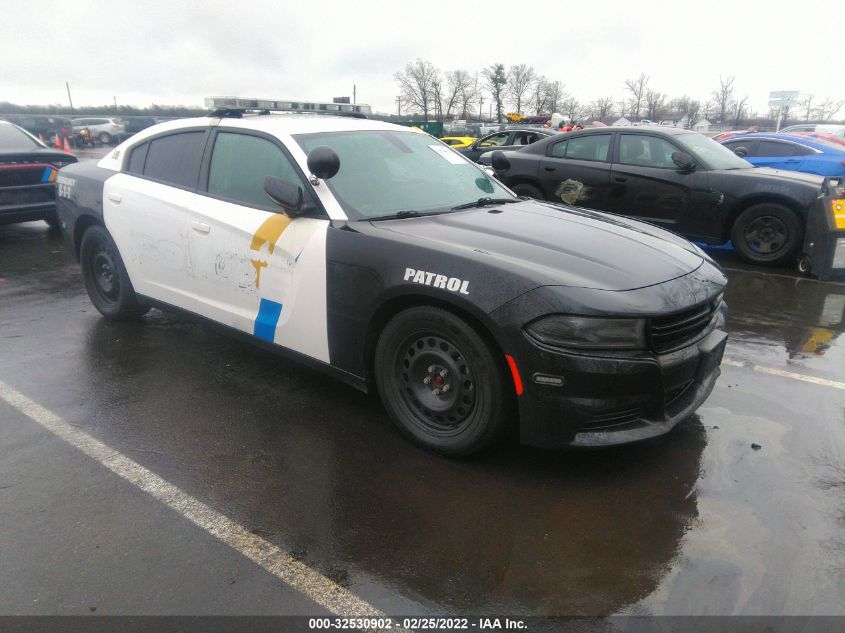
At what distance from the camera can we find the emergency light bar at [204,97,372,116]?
185 inches

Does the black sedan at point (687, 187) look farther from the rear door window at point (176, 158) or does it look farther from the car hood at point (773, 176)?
the rear door window at point (176, 158)

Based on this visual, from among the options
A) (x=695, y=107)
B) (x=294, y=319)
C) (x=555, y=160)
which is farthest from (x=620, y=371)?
(x=695, y=107)

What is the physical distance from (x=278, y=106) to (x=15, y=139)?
18.9 feet

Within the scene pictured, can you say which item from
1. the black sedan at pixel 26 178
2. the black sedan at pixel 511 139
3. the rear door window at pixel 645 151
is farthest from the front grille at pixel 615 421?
the black sedan at pixel 511 139

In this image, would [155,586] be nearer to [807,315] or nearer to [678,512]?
[678,512]

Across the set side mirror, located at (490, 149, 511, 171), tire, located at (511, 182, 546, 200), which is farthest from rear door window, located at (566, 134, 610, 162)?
side mirror, located at (490, 149, 511, 171)

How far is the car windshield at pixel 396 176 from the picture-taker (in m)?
3.71

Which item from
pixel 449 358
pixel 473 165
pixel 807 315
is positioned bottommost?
pixel 807 315

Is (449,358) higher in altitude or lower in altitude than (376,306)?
lower

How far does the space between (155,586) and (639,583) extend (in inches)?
71.4

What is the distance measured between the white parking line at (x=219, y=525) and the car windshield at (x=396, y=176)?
169 centimetres

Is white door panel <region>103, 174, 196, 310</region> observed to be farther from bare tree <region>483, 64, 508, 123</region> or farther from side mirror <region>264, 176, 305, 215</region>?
bare tree <region>483, 64, 508, 123</region>

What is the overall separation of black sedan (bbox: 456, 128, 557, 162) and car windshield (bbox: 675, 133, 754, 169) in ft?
16.5

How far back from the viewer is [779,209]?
7.20m
